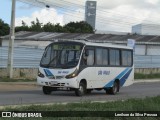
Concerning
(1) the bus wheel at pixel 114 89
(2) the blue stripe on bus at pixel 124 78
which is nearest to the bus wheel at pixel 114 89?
(1) the bus wheel at pixel 114 89

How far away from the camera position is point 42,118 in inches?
419

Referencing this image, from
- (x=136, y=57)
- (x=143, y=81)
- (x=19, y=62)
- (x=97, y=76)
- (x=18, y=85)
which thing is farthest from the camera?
(x=136, y=57)

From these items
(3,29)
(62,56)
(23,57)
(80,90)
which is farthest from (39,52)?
(3,29)

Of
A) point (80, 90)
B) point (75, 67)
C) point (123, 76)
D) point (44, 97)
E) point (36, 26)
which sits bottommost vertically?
point (44, 97)

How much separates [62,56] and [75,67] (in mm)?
887

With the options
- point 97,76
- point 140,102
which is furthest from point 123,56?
point 140,102

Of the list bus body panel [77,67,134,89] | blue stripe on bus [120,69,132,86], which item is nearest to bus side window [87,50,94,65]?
bus body panel [77,67,134,89]

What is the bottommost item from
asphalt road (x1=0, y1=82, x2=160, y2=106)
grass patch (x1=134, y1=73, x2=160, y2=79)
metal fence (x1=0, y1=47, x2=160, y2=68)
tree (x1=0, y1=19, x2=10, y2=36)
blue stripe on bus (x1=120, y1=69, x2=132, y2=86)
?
grass patch (x1=134, y1=73, x2=160, y2=79)

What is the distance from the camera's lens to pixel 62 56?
23078mm

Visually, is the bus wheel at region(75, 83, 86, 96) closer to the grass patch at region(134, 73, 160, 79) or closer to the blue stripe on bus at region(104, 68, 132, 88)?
the blue stripe on bus at region(104, 68, 132, 88)

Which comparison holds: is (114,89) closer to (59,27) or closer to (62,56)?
(62,56)

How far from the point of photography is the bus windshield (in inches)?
902

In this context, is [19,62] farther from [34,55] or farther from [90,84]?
[90,84]

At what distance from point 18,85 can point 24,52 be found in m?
6.67
